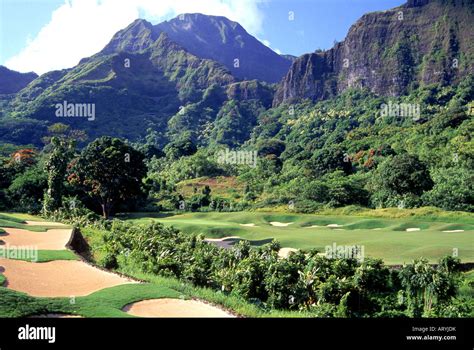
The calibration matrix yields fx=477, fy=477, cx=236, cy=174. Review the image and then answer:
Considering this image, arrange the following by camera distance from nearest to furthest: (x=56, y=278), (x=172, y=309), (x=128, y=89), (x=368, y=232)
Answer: (x=172, y=309) → (x=56, y=278) → (x=368, y=232) → (x=128, y=89)

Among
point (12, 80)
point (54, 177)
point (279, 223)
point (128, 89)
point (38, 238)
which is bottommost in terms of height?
point (279, 223)

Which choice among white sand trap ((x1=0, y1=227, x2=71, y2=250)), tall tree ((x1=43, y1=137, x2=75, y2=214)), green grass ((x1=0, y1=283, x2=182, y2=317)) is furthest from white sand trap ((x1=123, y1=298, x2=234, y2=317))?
tall tree ((x1=43, y1=137, x2=75, y2=214))

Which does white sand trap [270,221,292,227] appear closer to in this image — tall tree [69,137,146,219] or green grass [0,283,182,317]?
tall tree [69,137,146,219]

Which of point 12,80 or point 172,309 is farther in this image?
point 12,80

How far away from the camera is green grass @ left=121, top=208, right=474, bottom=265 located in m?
20.9

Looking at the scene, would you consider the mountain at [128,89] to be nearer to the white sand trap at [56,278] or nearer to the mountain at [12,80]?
the mountain at [12,80]

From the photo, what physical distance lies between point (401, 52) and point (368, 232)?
99.6 metres

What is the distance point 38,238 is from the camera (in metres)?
22.7

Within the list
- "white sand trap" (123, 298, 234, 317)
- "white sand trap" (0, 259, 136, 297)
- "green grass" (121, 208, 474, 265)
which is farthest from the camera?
"green grass" (121, 208, 474, 265)

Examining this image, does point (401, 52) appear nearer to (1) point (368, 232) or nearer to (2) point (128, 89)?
(2) point (128, 89)

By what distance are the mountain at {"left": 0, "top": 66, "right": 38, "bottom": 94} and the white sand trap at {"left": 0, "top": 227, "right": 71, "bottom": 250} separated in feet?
513

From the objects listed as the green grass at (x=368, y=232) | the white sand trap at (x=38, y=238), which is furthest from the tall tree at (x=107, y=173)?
the white sand trap at (x=38, y=238)

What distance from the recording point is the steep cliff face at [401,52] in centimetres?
10781

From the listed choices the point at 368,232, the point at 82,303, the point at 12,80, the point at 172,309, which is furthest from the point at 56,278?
the point at 12,80
